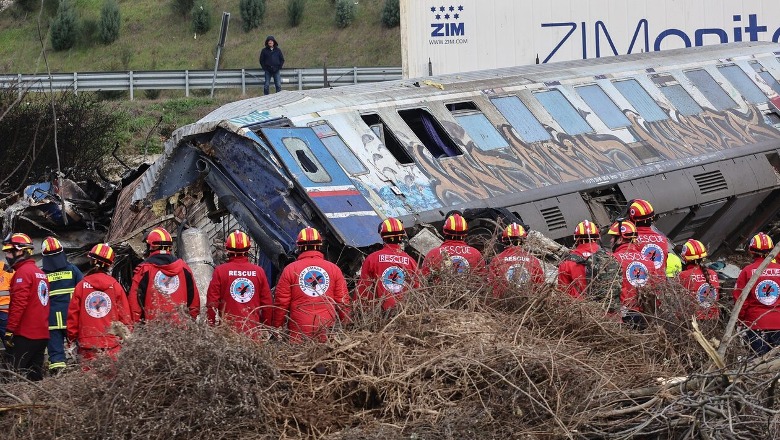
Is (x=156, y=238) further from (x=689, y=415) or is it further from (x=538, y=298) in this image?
(x=689, y=415)

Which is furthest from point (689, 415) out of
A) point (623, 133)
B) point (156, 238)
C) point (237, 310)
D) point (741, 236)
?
point (741, 236)

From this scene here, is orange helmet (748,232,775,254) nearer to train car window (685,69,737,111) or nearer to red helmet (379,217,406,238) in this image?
red helmet (379,217,406,238)

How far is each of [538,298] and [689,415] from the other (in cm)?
189

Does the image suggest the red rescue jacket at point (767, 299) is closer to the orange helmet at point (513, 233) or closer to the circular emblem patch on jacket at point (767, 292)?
the circular emblem patch on jacket at point (767, 292)

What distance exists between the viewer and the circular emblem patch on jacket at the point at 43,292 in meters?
11.1

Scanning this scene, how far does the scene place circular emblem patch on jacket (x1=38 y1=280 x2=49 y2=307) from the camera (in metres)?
11.1

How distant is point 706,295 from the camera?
433 inches

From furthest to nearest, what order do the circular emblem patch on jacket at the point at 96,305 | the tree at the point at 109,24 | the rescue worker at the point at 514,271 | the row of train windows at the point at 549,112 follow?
the tree at the point at 109,24, the row of train windows at the point at 549,112, the circular emblem patch on jacket at the point at 96,305, the rescue worker at the point at 514,271

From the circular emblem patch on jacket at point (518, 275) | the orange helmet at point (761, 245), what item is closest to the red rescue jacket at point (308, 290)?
the circular emblem patch on jacket at point (518, 275)

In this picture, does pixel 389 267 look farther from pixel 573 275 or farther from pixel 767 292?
pixel 767 292

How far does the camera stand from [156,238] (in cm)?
1080

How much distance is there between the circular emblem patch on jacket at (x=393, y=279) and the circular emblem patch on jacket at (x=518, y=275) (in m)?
1.17

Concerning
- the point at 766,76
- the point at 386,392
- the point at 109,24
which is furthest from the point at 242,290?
the point at 109,24

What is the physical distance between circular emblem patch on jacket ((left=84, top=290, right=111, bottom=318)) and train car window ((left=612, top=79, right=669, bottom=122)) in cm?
916
